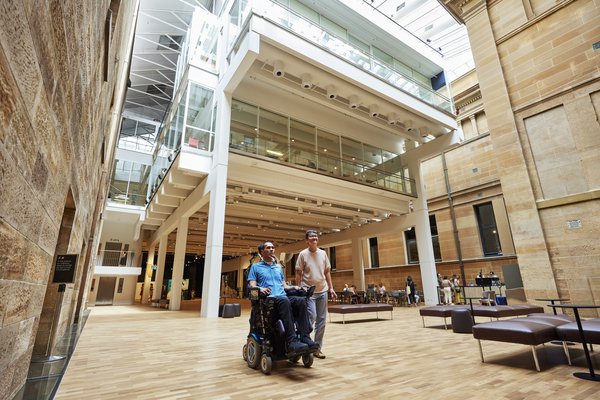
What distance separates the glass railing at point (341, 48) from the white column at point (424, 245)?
383cm

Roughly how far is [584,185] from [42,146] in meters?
10.9

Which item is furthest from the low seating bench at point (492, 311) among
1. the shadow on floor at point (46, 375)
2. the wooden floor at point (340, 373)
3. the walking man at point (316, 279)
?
the shadow on floor at point (46, 375)

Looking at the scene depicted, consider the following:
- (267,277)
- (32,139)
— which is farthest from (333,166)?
(32,139)

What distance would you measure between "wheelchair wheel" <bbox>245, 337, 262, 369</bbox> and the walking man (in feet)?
2.64

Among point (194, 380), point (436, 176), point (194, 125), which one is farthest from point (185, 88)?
point (436, 176)

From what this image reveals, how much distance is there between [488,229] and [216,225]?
14939 mm

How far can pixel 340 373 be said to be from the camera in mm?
3008

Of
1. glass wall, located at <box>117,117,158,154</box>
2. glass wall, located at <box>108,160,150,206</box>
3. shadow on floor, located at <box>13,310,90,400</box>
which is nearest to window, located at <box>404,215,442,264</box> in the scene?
glass wall, located at <box>108,160,150,206</box>

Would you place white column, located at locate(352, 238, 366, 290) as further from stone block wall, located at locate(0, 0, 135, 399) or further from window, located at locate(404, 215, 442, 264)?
stone block wall, located at locate(0, 0, 135, 399)

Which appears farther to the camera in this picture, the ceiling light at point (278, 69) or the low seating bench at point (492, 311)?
the ceiling light at point (278, 69)

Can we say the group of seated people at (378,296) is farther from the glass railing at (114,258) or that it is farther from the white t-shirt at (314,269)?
the glass railing at (114,258)

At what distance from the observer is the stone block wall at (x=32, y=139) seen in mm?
1150

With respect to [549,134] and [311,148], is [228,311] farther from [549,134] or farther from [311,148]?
[549,134]

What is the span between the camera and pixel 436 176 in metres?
19.8
